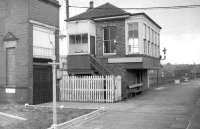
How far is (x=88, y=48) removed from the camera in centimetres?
2292

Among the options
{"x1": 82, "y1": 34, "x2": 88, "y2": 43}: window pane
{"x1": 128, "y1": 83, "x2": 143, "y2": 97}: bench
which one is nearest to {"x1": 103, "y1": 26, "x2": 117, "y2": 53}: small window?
{"x1": 82, "y1": 34, "x2": 88, "y2": 43}: window pane

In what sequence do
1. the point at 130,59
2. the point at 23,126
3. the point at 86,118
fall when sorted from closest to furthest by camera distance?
the point at 23,126, the point at 86,118, the point at 130,59

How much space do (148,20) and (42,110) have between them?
14.2m

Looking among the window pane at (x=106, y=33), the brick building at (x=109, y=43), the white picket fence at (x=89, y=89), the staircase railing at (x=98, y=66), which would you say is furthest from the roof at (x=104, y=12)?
the white picket fence at (x=89, y=89)

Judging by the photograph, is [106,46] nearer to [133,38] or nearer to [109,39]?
[109,39]

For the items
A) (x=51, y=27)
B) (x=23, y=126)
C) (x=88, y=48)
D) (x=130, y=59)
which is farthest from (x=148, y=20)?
(x=23, y=126)

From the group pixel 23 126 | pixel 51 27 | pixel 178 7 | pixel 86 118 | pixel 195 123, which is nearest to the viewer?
pixel 23 126

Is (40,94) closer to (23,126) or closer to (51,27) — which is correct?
(51,27)

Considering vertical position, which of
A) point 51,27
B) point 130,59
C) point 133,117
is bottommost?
point 133,117

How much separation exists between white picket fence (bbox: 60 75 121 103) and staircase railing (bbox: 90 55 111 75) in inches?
89.8

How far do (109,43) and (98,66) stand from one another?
2633mm

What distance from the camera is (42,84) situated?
18.5 meters

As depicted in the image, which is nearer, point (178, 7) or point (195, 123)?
point (195, 123)

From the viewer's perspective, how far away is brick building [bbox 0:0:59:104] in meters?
17.5
